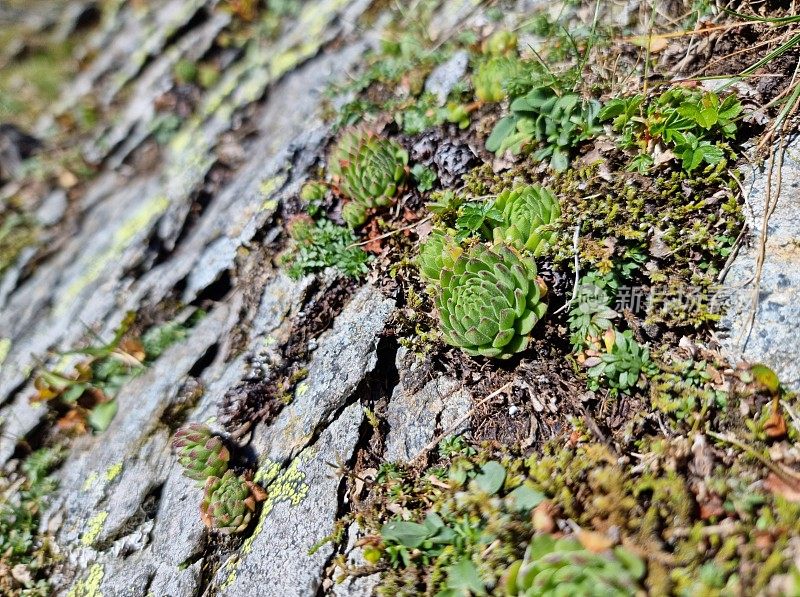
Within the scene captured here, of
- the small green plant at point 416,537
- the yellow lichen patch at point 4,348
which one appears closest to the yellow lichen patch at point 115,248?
the yellow lichen patch at point 4,348

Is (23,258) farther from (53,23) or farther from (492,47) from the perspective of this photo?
(492,47)

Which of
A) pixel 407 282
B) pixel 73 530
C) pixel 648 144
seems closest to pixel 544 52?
pixel 648 144

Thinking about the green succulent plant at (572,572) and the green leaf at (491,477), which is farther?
the green leaf at (491,477)

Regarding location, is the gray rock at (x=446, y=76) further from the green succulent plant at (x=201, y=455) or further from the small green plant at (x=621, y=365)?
the green succulent plant at (x=201, y=455)

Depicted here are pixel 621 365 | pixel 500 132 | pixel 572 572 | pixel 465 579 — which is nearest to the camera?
pixel 572 572

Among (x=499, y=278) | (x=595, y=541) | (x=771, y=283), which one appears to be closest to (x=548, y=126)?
(x=499, y=278)

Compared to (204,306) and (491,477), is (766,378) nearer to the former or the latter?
(491,477)

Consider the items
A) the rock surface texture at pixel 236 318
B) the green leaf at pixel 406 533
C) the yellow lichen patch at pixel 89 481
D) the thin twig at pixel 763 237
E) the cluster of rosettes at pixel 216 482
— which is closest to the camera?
the green leaf at pixel 406 533
